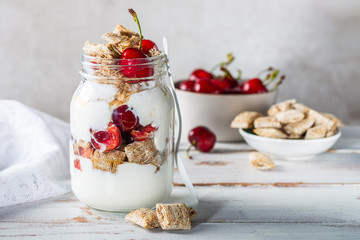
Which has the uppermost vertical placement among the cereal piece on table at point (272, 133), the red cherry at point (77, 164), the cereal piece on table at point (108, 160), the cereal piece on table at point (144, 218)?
the cereal piece on table at point (108, 160)

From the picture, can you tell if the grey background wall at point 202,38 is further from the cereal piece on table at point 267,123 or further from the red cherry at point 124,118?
the red cherry at point 124,118

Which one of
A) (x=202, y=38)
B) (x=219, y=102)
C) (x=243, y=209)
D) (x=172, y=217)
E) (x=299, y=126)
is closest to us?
(x=172, y=217)

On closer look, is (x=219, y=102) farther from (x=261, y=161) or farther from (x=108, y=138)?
(x=108, y=138)

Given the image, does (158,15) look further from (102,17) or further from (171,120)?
(171,120)

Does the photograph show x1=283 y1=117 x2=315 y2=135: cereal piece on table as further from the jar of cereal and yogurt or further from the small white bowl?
the jar of cereal and yogurt

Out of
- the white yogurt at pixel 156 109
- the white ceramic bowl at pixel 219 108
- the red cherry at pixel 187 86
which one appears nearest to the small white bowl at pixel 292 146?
the white ceramic bowl at pixel 219 108

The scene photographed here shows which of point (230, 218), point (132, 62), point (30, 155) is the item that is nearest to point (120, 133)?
point (132, 62)

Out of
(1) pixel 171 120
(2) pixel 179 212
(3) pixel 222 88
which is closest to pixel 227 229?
(2) pixel 179 212
